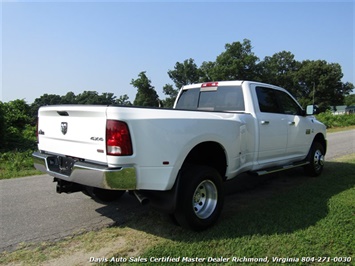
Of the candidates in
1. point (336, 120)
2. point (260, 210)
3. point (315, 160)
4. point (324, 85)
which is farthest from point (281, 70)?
point (260, 210)

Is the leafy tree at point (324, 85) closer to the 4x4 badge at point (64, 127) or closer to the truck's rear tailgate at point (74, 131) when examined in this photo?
the truck's rear tailgate at point (74, 131)

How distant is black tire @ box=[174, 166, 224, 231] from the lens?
3672 mm

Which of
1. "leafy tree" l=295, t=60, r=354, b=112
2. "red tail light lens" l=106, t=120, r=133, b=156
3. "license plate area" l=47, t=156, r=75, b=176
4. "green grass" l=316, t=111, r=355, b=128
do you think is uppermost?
"leafy tree" l=295, t=60, r=354, b=112

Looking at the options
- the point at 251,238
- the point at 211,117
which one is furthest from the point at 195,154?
the point at 251,238

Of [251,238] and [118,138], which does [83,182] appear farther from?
[251,238]

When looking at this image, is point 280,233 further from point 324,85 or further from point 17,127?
point 324,85

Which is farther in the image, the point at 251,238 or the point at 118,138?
the point at 251,238

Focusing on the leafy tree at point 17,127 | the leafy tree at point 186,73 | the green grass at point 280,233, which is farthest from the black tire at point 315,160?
the leafy tree at point 186,73

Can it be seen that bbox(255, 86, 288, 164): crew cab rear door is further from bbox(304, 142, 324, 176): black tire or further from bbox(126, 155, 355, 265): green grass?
bbox(304, 142, 324, 176): black tire

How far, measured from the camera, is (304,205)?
15.7 ft

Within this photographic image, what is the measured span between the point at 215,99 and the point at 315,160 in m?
2.96

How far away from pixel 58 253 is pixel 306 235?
283 cm

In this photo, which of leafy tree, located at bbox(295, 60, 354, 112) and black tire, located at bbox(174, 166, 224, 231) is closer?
black tire, located at bbox(174, 166, 224, 231)

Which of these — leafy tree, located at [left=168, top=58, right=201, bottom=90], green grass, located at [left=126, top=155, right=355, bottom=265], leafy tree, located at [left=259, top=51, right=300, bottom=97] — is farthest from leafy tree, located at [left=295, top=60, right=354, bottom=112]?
green grass, located at [left=126, top=155, right=355, bottom=265]
